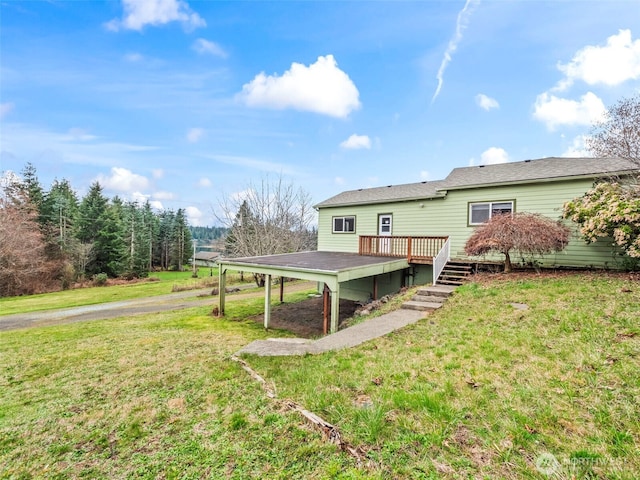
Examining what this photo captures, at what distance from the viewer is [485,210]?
11.1 meters

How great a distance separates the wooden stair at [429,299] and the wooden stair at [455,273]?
2.05 feet

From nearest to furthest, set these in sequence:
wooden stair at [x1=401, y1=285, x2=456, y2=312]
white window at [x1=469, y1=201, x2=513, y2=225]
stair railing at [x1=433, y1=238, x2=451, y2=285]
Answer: wooden stair at [x1=401, y1=285, x2=456, y2=312] < stair railing at [x1=433, y1=238, x2=451, y2=285] < white window at [x1=469, y1=201, x2=513, y2=225]

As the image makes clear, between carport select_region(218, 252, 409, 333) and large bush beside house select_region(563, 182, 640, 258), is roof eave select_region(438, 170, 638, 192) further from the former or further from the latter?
carport select_region(218, 252, 409, 333)

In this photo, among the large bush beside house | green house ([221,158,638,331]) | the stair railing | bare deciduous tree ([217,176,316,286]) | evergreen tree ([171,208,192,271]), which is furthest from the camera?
evergreen tree ([171,208,192,271])

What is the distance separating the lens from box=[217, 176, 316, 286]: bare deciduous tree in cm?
2298

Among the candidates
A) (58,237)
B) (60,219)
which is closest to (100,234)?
(60,219)

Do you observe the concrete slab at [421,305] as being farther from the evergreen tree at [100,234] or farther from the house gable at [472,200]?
the evergreen tree at [100,234]

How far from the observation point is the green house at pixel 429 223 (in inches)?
360

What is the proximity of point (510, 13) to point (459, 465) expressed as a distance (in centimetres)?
1505

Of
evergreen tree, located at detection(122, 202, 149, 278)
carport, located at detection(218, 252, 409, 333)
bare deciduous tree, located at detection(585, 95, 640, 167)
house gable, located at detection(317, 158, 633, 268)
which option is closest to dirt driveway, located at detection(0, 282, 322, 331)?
carport, located at detection(218, 252, 409, 333)

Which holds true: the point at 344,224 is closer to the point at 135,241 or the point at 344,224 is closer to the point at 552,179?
the point at 552,179

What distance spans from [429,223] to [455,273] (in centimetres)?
289

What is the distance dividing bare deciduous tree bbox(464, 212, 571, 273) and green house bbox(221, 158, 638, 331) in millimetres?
1221

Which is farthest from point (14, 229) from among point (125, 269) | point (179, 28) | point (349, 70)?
point (349, 70)
